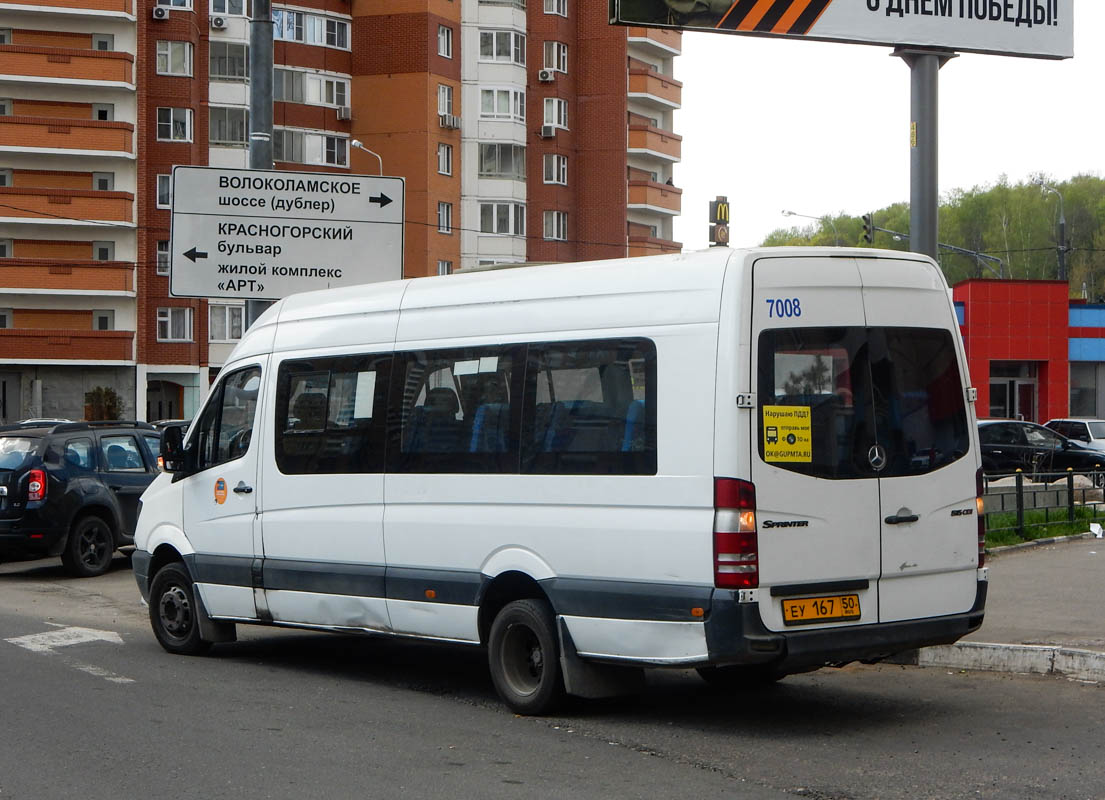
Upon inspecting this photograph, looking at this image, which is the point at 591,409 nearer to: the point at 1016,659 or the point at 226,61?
the point at 1016,659

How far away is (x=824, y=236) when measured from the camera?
12788cm

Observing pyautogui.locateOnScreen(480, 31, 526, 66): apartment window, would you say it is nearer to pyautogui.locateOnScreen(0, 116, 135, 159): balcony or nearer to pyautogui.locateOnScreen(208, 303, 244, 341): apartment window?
pyautogui.locateOnScreen(208, 303, 244, 341): apartment window

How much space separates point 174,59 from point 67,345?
42.3 feet

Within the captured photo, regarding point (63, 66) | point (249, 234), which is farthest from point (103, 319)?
point (249, 234)

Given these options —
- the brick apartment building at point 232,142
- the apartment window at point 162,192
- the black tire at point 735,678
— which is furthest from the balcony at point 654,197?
the black tire at point 735,678

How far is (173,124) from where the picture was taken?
211 ft

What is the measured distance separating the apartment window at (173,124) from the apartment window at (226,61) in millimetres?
2107

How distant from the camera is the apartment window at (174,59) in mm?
63969

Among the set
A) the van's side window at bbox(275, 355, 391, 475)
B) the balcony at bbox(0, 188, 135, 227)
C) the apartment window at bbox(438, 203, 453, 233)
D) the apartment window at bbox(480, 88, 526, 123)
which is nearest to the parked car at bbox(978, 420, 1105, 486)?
the van's side window at bbox(275, 355, 391, 475)

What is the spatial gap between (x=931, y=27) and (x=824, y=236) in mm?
116793

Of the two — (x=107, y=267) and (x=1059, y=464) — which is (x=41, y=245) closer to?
(x=107, y=267)

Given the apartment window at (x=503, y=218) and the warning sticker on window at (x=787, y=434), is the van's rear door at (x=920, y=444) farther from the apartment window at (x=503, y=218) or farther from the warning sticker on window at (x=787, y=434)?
the apartment window at (x=503, y=218)

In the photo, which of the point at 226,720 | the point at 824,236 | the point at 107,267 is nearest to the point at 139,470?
the point at 226,720

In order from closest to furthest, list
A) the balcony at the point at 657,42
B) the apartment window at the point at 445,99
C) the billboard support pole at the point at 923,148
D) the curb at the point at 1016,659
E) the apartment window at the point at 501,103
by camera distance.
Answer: the curb at the point at 1016,659
the billboard support pole at the point at 923,148
the apartment window at the point at 445,99
the apartment window at the point at 501,103
the balcony at the point at 657,42
